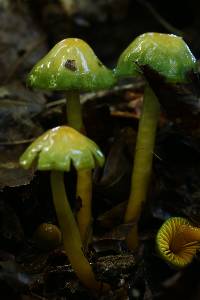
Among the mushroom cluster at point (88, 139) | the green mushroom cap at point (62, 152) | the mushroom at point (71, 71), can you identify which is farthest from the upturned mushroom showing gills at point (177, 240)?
the mushroom at point (71, 71)

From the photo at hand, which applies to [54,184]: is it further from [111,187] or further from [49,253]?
[111,187]

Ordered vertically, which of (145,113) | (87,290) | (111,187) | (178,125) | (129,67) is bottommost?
(87,290)

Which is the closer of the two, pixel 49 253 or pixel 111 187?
pixel 49 253

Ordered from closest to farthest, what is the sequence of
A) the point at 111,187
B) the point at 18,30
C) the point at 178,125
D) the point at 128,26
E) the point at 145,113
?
the point at 145,113, the point at 111,187, the point at 178,125, the point at 18,30, the point at 128,26

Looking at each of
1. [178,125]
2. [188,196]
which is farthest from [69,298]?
[178,125]

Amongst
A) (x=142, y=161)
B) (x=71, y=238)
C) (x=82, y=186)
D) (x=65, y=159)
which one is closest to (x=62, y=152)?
(x=65, y=159)

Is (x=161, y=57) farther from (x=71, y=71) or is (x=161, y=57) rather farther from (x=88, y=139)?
(x=88, y=139)

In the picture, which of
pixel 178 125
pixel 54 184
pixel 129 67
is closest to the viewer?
pixel 54 184

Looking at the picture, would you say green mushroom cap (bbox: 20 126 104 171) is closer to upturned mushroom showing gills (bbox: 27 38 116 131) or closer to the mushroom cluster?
the mushroom cluster
